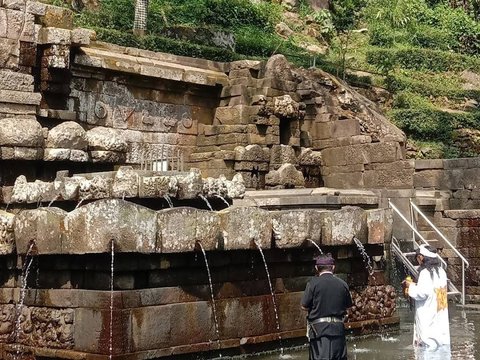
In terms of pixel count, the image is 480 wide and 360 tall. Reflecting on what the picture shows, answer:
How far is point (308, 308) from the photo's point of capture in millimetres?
6508

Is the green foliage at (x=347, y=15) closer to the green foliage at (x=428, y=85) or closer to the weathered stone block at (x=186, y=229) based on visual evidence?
the green foliage at (x=428, y=85)

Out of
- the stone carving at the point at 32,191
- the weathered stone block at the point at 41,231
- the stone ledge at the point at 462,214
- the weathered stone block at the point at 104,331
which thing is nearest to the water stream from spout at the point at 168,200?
the weathered stone block at the point at 41,231

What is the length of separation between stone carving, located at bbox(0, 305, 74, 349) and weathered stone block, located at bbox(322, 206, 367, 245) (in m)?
3.25

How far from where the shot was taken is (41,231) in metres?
7.55

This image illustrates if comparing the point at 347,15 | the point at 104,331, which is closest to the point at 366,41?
the point at 347,15

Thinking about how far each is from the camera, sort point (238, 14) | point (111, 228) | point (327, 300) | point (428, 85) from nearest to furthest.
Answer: point (327, 300) < point (111, 228) < point (428, 85) < point (238, 14)

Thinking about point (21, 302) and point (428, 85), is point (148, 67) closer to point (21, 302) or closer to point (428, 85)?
point (21, 302)

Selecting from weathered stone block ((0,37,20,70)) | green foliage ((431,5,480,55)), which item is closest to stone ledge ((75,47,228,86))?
weathered stone block ((0,37,20,70))

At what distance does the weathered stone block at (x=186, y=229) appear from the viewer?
7336 millimetres

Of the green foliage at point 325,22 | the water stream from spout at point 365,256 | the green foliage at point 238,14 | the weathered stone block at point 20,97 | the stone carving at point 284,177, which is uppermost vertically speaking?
the green foliage at point 325,22

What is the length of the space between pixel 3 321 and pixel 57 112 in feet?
15.7

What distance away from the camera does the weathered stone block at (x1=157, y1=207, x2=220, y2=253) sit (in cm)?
734

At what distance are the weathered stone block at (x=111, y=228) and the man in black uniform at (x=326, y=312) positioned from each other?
1.70 meters

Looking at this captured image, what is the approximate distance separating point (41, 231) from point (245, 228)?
2.14 meters
